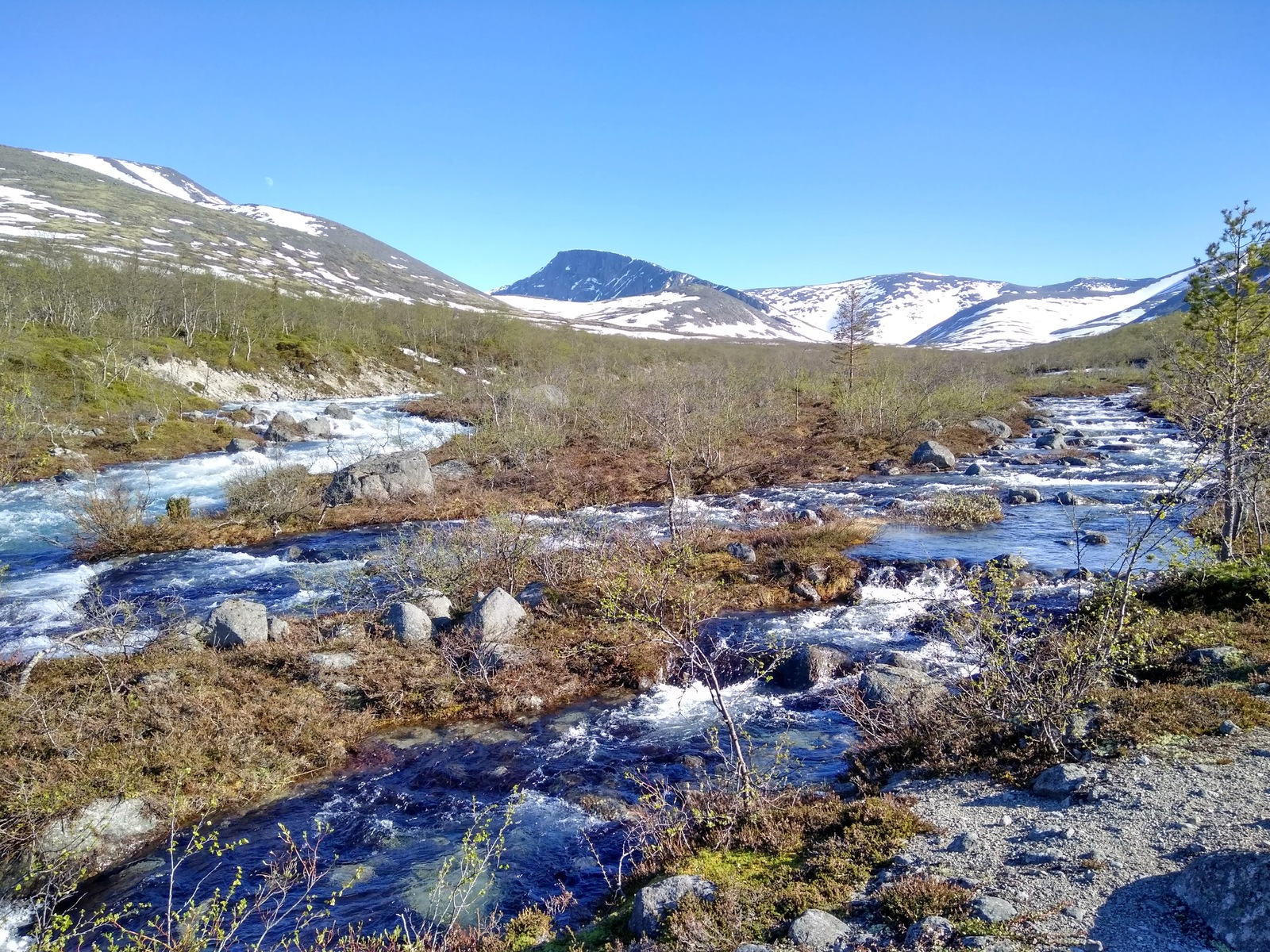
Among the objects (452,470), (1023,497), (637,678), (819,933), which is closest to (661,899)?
(819,933)

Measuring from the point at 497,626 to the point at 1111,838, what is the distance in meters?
10.5

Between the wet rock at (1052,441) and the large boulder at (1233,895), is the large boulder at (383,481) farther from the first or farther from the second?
the wet rock at (1052,441)

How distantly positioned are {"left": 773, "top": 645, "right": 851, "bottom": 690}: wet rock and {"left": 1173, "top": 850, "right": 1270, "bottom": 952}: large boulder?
7583 mm

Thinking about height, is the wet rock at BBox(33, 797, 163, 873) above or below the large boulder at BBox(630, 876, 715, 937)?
below

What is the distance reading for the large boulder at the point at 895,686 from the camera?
32.9 ft

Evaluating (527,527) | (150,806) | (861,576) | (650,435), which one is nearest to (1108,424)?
(650,435)

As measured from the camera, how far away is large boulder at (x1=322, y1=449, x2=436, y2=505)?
26.0 metres

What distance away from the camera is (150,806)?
28.7ft

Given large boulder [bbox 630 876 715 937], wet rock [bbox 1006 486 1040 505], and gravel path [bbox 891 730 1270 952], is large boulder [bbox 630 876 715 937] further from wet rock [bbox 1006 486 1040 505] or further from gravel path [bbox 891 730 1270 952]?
wet rock [bbox 1006 486 1040 505]

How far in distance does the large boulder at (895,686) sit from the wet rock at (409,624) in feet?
28.0

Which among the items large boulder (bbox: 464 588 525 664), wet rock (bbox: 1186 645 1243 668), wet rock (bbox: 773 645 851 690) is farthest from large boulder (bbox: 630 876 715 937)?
wet rock (bbox: 1186 645 1243 668)

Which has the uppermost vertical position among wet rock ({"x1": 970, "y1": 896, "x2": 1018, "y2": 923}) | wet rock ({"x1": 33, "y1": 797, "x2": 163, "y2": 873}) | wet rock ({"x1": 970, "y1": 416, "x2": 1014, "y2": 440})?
wet rock ({"x1": 970, "y1": 416, "x2": 1014, "y2": 440})

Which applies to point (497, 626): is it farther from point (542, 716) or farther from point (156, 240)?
point (156, 240)

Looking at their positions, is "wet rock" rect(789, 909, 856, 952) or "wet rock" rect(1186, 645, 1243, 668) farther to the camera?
"wet rock" rect(1186, 645, 1243, 668)
